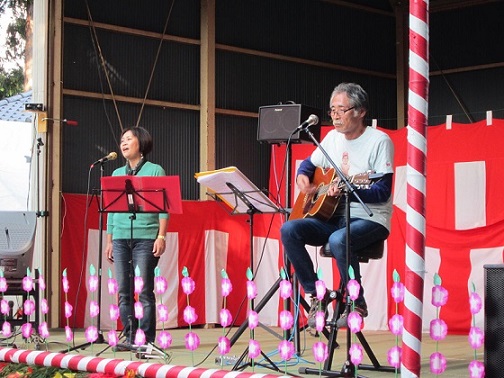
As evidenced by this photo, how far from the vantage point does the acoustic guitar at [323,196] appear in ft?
15.4

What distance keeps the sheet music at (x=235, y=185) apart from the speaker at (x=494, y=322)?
165 centimetres

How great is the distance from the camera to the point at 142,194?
577cm

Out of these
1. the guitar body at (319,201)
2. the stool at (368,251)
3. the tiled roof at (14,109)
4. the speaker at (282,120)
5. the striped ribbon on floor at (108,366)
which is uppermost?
the tiled roof at (14,109)

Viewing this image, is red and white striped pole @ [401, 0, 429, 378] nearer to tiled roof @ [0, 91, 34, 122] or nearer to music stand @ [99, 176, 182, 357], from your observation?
music stand @ [99, 176, 182, 357]

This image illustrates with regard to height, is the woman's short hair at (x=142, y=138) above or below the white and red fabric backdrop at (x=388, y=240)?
above

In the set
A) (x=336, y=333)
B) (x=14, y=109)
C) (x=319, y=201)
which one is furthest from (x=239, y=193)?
(x=14, y=109)

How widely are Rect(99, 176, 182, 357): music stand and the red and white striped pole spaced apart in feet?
6.90

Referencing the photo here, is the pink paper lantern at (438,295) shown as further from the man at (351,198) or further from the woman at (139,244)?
the woman at (139,244)

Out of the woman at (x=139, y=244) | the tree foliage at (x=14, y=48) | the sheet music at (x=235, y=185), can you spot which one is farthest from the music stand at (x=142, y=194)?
the tree foliage at (x=14, y=48)

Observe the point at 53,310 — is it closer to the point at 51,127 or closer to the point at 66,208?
the point at 66,208

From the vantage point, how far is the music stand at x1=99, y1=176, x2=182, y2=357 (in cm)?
568

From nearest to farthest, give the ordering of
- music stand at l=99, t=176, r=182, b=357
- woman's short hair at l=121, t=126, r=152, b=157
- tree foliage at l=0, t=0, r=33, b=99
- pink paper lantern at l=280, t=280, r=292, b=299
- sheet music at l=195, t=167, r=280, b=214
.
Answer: pink paper lantern at l=280, t=280, r=292, b=299
sheet music at l=195, t=167, r=280, b=214
music stand at l=99, t=176, r=182, b=357
woman's short hair at l=121, t=126, r=152, b=157
tree foliage at l=0, t=0, r=33, b=99

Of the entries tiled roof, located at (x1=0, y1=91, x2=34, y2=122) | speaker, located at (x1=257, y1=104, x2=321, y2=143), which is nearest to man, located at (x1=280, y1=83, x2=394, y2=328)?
speaker, located at (x1=257, y1=104, x2=321, y2=143)

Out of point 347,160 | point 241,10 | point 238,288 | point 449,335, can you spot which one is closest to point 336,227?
point 347,160
